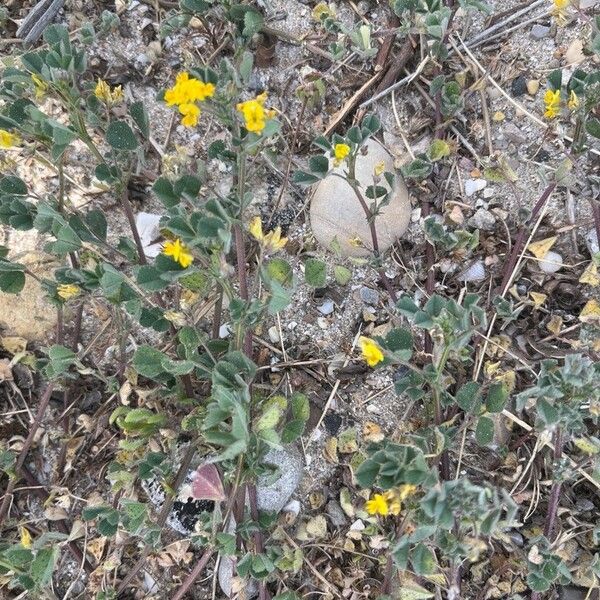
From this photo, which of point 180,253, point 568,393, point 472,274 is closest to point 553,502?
point 568,393

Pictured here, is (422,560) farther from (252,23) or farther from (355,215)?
(252,23)

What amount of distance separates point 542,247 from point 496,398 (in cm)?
72

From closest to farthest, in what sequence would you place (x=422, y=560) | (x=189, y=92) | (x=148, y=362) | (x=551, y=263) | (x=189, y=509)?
1. (x=189, y=92)
2. (x=422, y=560)
3. (x=148, y=362)
4. (x=189, y=509)
5. (x=551, y=263)

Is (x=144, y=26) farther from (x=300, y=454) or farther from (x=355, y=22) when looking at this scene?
(x=300, y=454)

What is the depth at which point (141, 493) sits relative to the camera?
2.64 m

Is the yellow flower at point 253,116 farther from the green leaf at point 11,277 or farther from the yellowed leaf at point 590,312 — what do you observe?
the yellowed leaf at point 590,312

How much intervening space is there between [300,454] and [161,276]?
1.06 m

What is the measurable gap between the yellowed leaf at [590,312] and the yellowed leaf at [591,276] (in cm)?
8

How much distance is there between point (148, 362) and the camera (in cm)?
234

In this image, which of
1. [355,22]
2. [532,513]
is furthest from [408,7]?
[532,513]

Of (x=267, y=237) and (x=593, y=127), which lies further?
(x=593, y=127)

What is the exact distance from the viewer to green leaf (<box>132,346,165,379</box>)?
2320 millimetres

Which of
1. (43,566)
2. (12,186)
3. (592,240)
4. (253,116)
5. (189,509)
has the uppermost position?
(253,116)

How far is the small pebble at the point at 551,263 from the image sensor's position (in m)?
2.68
